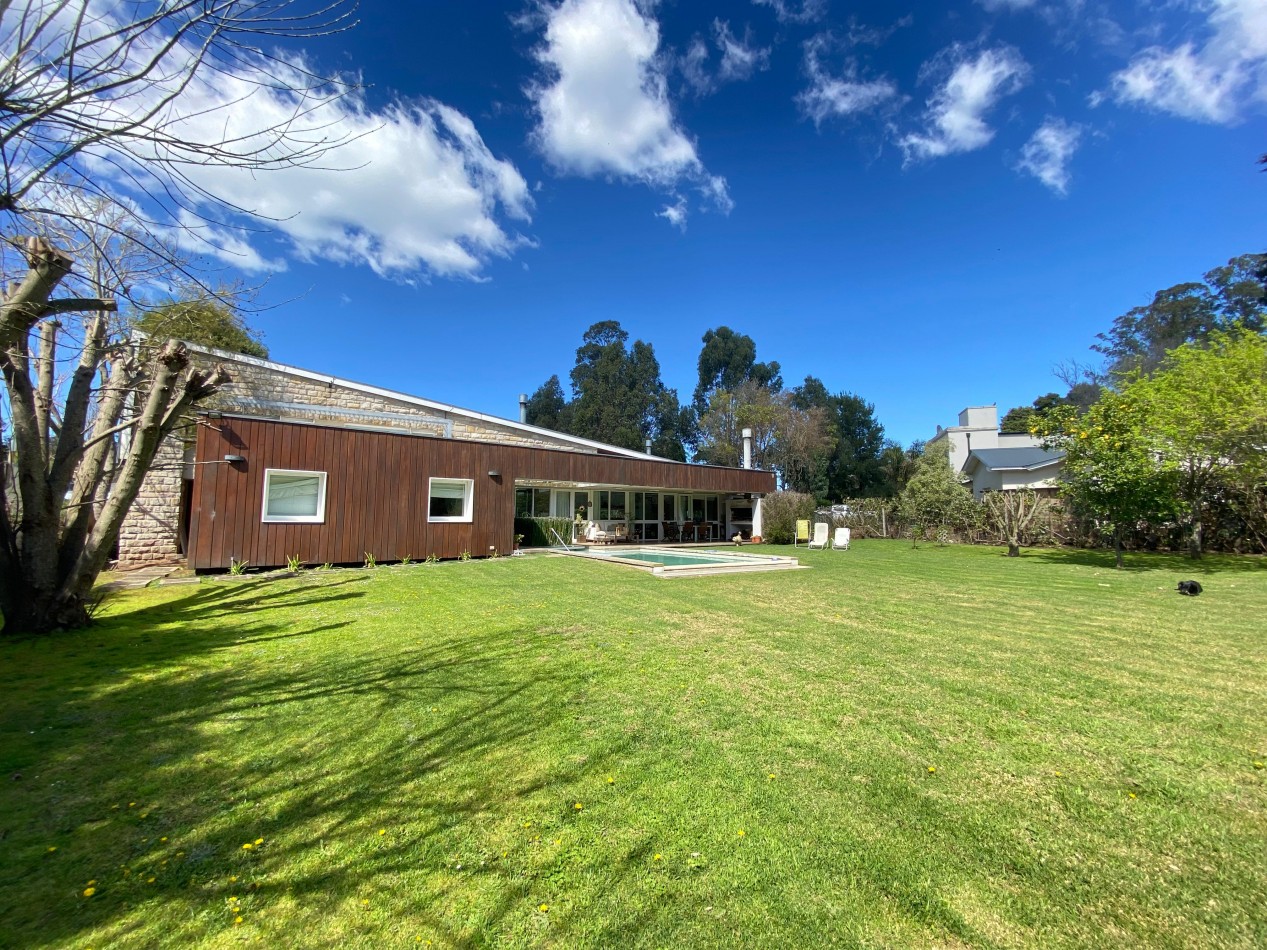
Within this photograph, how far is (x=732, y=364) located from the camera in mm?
44219

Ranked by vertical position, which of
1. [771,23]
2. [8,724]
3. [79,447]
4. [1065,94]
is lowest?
[8,724]

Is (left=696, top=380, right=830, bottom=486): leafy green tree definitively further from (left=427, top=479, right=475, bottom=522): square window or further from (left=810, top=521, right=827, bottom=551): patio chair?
(left=427, top=479, right=475, bottom=522): square window

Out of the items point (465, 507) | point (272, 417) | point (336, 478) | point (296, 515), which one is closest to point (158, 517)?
point (272, 417)

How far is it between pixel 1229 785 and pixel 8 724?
7035 millimetres

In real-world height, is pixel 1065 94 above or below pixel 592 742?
above

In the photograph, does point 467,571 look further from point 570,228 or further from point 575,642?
point 570,228

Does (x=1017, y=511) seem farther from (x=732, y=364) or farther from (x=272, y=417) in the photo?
(x=732, y=364)

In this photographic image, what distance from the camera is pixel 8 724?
336cm

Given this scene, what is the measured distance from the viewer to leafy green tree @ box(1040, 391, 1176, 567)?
13906mm

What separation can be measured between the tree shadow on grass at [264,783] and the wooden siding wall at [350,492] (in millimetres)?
6086

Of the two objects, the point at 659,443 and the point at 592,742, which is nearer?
the point at 592,742

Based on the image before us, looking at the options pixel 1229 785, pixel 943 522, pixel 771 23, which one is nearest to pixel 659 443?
pixel 943 522

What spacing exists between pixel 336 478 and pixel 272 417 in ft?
16.8

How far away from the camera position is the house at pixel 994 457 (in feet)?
84.7
